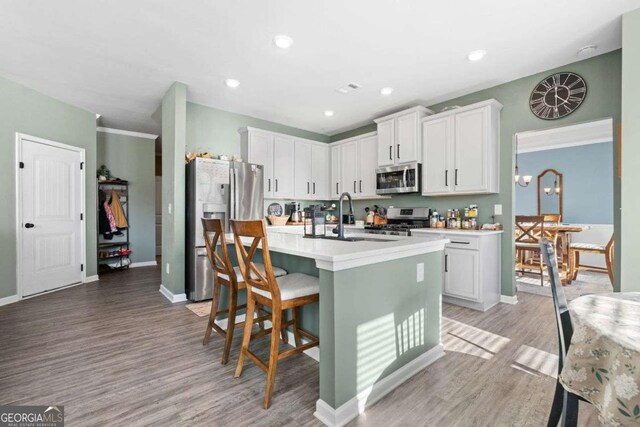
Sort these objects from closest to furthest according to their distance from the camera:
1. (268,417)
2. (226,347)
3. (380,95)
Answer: (268,417) < (226,347) < (380,95)

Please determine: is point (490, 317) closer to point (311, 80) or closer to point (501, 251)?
point (501, 251)

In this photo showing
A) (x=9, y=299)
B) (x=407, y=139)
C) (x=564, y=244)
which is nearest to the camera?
(x=9, y=299)

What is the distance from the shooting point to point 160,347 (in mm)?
2484

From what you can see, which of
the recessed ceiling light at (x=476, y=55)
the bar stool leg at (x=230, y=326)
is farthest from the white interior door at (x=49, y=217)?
the recessed ceiling light at (x=476, y=55)

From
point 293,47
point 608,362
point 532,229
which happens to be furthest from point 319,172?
point 608,362

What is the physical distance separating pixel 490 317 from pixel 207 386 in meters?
2.85

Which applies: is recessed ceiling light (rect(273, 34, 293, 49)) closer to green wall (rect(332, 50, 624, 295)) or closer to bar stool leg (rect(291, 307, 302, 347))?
bar stool leg (rect(291, 307, 302, 347))

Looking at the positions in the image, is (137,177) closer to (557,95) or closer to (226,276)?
(226,276)

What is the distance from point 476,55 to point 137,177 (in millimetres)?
6312

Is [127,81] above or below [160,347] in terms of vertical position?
above

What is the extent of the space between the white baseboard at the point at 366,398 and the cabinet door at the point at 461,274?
5.19ft

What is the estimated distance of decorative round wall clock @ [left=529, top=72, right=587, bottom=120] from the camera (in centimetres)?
318

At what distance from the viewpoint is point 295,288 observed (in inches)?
71.4

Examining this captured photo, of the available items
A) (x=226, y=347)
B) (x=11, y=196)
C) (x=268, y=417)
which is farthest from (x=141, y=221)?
(x=268, y=417)
